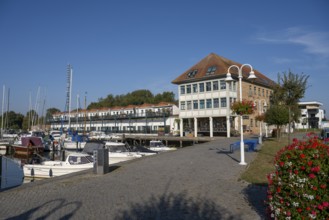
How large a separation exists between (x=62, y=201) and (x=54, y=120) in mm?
96916

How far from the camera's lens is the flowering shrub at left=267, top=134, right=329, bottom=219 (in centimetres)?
486

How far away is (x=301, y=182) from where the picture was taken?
503 centimetres

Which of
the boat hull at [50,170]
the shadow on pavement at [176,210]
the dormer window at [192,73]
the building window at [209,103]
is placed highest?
the dormer window at [192,73]

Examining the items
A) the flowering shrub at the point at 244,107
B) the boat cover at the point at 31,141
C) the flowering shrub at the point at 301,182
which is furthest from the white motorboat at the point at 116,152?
the flowering shrub at the point at 301,182

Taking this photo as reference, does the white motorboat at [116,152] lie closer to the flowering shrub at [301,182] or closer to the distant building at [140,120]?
the flowering shrub at [301,182]

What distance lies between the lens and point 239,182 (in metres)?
10.3

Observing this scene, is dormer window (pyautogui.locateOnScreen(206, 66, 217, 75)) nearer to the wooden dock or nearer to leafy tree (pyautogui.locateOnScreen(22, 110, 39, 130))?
the wooden dock

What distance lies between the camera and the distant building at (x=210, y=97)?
47656 millimetres

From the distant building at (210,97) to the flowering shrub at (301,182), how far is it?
4092 cm

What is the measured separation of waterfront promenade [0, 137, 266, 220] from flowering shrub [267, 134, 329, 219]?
1.41 metres

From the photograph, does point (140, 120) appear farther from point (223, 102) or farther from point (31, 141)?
point (31, 141)

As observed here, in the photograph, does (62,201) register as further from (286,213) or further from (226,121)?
(226,121)

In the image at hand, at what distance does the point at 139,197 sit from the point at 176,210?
1.65 metres

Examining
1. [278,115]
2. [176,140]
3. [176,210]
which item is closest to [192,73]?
[176,140]
